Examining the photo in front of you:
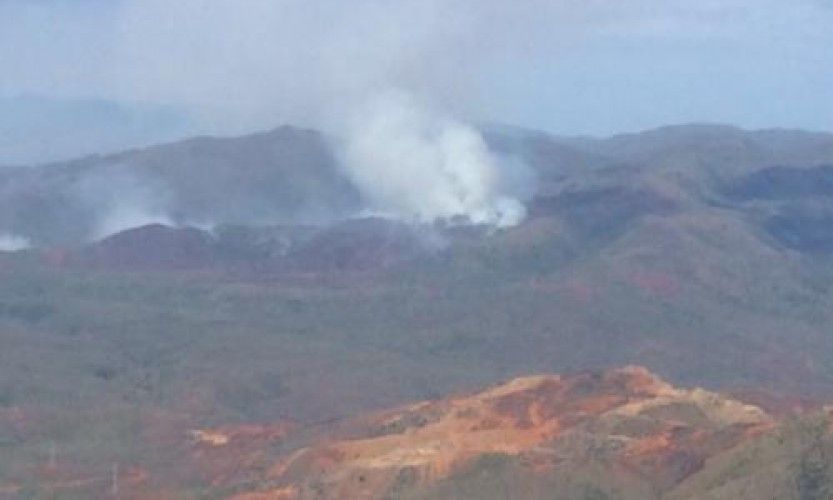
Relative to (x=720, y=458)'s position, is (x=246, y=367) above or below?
above

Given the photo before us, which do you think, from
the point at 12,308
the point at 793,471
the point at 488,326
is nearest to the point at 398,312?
the point at 488,326

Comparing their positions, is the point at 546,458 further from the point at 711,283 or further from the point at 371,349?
the point at 711,283

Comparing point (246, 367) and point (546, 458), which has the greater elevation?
point (246, 367)

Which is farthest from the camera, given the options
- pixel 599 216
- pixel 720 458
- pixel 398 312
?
pixel 599 216

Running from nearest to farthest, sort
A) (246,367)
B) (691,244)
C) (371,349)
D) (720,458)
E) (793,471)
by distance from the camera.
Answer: (793,471) → (720,458) → (246,367) → (371,349) → (691,244)

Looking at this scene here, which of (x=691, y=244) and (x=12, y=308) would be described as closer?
(x=12, y=308)

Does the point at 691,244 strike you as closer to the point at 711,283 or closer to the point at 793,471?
the point at 711,283

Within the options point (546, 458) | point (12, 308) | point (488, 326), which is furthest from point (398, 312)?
point (546, 458)

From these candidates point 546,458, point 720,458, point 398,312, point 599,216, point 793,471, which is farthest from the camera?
point 599,216

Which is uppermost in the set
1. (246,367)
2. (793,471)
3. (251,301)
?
(251,301)
